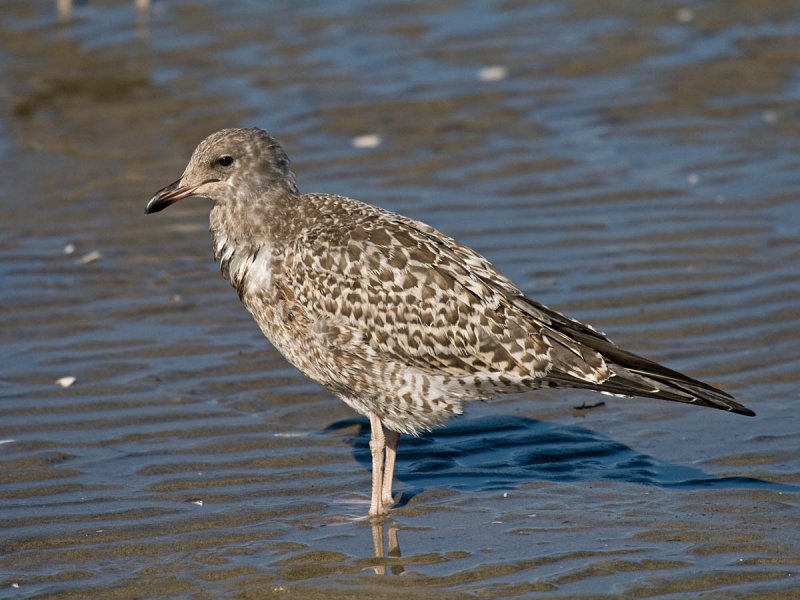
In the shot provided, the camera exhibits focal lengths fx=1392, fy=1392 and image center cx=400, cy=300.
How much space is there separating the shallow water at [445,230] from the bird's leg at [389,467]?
0.13 meters

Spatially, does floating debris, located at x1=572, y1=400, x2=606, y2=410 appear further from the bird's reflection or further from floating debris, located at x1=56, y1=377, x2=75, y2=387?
floating debris, located at x1=56, y1=377, x2=75, y2=387

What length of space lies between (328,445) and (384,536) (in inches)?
49.8

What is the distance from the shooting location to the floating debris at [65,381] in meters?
9.07

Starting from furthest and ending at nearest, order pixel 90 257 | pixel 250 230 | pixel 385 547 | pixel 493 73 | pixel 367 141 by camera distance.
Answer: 1. pixel 493 73
2. pixel 367 141
3. pixel 90 257
4. pixel 250 230
5. pixel 385 547

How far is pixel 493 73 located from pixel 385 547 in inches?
354

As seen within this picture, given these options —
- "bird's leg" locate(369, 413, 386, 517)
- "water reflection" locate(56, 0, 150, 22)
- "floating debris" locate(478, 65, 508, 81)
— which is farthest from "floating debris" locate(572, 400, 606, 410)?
"water reflection" locate(56, 0, 150, 22)

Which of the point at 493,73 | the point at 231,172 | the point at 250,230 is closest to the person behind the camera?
the point at 250,230

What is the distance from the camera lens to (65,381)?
911cm

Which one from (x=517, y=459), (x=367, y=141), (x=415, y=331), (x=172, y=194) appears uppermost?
(x=172, y=194)

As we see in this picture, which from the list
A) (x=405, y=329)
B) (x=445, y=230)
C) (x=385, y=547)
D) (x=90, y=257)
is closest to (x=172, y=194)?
(x=405, y=329)

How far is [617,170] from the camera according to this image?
1251 centimetres

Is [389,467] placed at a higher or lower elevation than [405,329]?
lower

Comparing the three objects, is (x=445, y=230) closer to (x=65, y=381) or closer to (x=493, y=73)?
(x=65, y=381)

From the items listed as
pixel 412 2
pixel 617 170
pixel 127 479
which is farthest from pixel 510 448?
pixel 412 2
